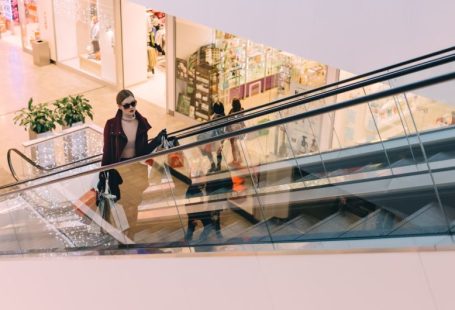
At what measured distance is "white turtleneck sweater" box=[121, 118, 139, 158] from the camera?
5.98 metres

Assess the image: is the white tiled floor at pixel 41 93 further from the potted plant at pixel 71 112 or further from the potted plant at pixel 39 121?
the potted plant at pixel 71 112

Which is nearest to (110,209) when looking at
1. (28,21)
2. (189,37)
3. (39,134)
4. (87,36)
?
(39,134)

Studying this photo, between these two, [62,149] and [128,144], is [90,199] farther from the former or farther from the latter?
[62,149]

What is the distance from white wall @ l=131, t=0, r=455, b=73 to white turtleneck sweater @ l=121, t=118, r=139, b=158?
1987 millimetres

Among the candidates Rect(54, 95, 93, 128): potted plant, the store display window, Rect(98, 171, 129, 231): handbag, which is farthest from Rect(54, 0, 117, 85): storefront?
Rect(98, 171, 129, 231): handbag

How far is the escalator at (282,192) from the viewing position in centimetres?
368

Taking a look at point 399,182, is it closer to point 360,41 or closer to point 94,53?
point 360,41

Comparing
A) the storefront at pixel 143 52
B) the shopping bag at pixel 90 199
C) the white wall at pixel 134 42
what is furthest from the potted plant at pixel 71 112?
the shopping bag at pixel 90 199

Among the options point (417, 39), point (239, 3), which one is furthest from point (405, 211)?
point (239, 3)

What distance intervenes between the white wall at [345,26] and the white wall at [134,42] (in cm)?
709

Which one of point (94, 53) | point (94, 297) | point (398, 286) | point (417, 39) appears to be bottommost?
point (94, 53)

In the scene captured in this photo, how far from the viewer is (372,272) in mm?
3426

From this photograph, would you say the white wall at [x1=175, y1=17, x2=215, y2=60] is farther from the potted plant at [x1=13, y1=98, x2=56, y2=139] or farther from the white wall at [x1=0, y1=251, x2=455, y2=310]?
the white wall at [x1=0, y1=251, x2=455, y2=310]

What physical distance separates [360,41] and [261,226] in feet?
8.93
